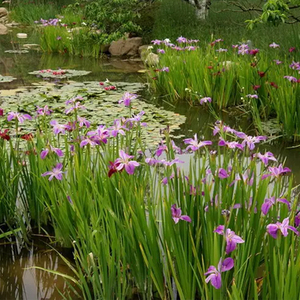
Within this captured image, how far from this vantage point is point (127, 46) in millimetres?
9852

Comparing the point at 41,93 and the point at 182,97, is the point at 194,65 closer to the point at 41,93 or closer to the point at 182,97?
the point at 182,97

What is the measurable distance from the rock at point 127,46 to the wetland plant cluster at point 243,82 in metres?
3.57

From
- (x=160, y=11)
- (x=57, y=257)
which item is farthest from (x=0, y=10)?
(x=57, y=257)

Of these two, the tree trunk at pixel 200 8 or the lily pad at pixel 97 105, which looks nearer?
the lily pad at pixel 97 105

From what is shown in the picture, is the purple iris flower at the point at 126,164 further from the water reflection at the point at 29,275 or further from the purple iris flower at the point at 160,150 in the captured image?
the water reflection at the point at 29,275

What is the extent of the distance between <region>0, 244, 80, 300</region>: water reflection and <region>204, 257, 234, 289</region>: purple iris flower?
832mm

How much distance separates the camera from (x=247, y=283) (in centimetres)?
189

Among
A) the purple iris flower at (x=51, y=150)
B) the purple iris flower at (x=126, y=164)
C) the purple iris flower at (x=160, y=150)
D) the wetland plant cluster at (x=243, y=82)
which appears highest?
the purple iris flower at (x=126, y=164)

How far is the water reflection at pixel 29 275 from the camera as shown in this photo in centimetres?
217

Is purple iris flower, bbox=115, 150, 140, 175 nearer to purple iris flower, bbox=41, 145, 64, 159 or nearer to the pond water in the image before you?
purple iris flower, bbox=41, 145, 64, 159

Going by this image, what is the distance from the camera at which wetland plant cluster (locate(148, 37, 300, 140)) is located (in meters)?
4.23

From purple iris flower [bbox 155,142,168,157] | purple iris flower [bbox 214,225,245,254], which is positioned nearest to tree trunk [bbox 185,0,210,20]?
purple iris flower [bbox 155,142,168,157]

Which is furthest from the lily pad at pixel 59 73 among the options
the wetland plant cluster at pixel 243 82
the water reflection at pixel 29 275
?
the water reflection at pixel 29 275

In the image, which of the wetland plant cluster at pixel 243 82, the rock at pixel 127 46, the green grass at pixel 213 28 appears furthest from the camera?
the rock at pixel 127 46
